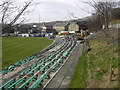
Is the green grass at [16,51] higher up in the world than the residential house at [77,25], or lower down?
lower down

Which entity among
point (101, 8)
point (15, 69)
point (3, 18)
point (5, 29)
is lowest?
point (15, 69)

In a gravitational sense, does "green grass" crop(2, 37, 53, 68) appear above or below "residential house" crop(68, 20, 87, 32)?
below

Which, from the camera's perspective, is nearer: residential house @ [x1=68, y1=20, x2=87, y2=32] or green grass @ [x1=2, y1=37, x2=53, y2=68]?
residential house @ [x1=68, y1=20, x2=87, y2=32]

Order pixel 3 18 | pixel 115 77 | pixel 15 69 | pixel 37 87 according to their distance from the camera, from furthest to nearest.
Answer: pixel 15 69 → pixel 37 87 → pixel 115 77 → pixel 3 18

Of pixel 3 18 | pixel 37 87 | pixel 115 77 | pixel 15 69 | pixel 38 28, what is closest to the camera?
pixel 3 18

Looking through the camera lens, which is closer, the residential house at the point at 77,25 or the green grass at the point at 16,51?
the residential house at the point at 77,25

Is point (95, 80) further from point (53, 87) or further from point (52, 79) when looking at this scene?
point (52, 79)

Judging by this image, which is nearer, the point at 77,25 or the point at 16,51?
the point at 16,51

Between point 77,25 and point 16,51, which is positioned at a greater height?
point 77,25

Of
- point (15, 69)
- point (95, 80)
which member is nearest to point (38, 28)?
point (15, 69)

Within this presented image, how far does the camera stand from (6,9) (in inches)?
189

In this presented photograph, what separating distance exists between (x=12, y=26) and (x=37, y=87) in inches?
229

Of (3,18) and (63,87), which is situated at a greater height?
(3,18)

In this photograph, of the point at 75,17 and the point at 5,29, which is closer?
the point at 5,29
